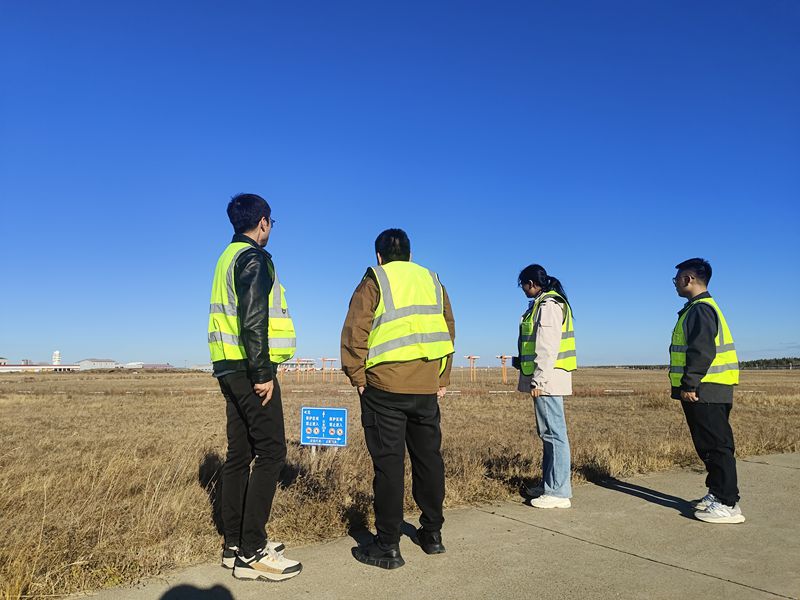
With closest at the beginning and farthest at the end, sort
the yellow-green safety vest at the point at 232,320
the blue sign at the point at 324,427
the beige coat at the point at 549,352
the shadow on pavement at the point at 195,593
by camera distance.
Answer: the shadow on pavement at the point at 195,593
the yellow-green safety vest at the point at 232,320
the beige coat at the point at 549,352
the blue sign at the point at 324,427

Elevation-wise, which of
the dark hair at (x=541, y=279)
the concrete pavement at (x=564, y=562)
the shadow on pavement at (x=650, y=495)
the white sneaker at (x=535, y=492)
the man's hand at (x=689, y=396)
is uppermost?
the dark hair at (x=541, y=279)

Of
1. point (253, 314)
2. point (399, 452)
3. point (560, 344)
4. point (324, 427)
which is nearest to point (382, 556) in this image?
point (399, 452)

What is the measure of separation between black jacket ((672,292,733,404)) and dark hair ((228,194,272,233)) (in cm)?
347

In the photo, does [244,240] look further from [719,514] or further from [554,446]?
[719,514]

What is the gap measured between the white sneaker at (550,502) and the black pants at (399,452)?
55.3 inches

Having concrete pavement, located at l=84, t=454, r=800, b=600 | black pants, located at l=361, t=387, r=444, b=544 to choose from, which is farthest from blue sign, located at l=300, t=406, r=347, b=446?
black pants, located at l=361, t=387, r=444, b=544

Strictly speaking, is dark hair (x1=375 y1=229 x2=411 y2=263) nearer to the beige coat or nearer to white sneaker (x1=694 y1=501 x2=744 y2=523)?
the beige coat

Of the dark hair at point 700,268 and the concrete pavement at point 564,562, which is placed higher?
the dark hair at point 700,268

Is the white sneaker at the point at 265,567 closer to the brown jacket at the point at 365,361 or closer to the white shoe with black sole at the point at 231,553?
the white shoe with black sole at the point at 231,553

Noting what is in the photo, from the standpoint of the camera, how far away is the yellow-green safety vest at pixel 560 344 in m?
5.19

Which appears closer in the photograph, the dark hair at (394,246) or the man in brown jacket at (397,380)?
the man in brown jacket at (397,380)

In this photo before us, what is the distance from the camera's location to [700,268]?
5.06m

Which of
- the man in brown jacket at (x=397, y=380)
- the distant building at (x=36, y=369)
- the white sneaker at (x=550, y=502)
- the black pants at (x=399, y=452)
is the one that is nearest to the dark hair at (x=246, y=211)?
the man in brown jacket at (x=397, y=380)

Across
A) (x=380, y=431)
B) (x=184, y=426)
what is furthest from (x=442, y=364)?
(x=184, y=426)
